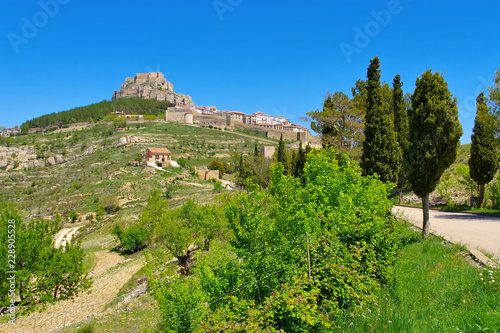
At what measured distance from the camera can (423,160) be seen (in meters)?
7.52

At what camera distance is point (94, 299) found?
1465cm

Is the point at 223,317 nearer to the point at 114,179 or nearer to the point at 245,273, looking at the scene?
the point at 245,273

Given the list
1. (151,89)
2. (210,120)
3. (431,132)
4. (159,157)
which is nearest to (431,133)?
(431,132)

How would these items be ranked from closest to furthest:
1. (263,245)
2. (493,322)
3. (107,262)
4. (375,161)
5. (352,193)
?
(493,322), (263,245), (352,193), (375,161), (107,262)

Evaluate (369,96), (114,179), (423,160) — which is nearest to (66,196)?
(114,179)

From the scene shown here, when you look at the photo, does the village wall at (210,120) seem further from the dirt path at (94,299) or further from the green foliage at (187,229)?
the green foliage at (187,229)

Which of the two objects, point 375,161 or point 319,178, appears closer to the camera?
point 319,178

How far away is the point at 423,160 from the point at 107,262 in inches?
859

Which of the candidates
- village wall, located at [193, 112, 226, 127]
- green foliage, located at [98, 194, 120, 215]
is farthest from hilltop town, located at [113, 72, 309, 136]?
green foliage, located at [98, 194, 120, 215]

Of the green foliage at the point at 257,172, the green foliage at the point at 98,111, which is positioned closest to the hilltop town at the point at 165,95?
the green foliage at the point at 98,111

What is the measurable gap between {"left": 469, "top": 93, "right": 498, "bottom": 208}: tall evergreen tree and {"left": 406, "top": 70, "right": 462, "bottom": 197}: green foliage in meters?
8.52

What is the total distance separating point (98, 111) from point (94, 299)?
114079 millimetres

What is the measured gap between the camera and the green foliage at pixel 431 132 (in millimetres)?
7172

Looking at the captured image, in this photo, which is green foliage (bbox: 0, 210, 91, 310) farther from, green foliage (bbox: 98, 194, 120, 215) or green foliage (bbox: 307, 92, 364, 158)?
green foliage (bbox: 98, 194, 120, 215)
